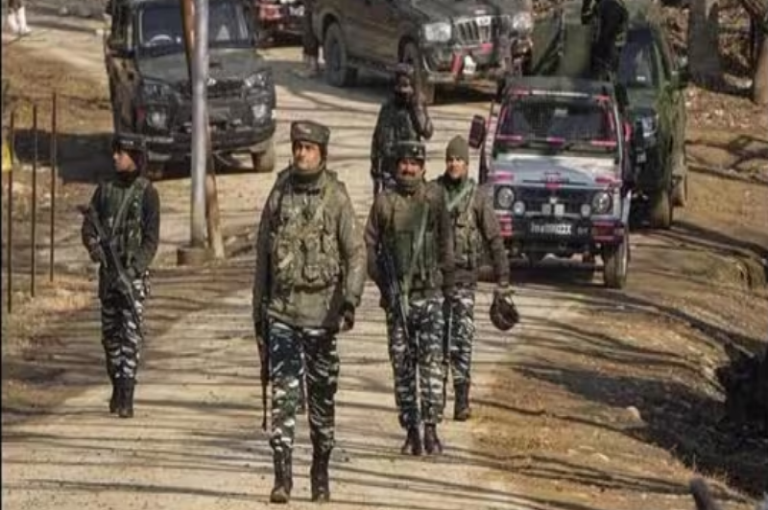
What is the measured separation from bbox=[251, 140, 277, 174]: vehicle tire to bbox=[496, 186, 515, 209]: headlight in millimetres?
7122

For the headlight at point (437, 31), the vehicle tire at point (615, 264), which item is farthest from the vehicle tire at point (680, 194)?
the headlight at point (437, 31)

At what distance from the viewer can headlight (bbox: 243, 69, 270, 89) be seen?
2812 centimetres

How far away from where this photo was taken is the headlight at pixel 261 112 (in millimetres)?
27984

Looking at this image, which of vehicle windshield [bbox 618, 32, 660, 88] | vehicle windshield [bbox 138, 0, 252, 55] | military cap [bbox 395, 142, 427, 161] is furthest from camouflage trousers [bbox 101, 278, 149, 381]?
vehicle windshield [bbox 138, 0, 252, 55]

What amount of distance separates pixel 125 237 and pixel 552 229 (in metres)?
7.91

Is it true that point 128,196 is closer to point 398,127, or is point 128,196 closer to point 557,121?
point 398,127

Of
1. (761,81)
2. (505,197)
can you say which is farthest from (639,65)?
(761,81)

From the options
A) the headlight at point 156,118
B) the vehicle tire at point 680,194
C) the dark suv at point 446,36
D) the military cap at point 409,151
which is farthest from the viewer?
the dark suv at point 446,36

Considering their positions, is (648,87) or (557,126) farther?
(648,87)

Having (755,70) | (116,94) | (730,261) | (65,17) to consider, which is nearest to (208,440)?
(730,261)

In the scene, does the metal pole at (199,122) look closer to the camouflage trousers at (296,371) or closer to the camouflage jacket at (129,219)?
the camouflage jacket at (129,219)

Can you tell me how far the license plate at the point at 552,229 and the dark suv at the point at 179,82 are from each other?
6.71 metres

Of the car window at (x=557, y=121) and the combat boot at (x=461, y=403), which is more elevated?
the car window at (x=557, y=121)

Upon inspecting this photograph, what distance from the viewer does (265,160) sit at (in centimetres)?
2894
